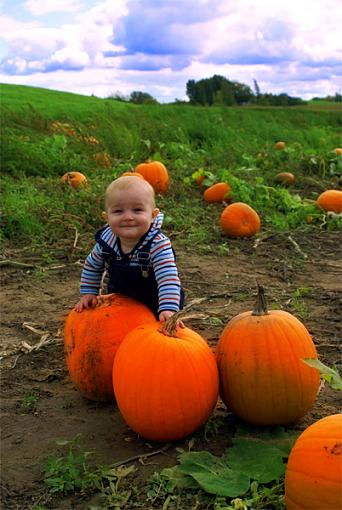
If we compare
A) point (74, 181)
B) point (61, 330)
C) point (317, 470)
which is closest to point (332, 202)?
point (74, 181)

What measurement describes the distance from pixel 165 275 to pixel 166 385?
2.44 feet

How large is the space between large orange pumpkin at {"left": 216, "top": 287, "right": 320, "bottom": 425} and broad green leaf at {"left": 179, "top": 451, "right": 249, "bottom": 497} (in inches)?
14.6

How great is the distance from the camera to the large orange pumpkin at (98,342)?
327 cm

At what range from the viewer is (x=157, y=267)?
11.2 ft

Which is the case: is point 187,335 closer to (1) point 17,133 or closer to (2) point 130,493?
(2) point 130,493

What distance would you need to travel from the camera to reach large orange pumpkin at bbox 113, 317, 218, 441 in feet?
9.12

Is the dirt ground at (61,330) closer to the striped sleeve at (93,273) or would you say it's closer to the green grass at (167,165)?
the striped sleeve at (93,273)

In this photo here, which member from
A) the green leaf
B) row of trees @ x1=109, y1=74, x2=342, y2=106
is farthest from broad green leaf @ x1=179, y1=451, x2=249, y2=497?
row of trees @ x1=109, y1=74, x2=342, y2=106

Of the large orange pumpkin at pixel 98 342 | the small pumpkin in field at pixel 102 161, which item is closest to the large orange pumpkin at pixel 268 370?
the large orange pumpkin at pixel 98 342

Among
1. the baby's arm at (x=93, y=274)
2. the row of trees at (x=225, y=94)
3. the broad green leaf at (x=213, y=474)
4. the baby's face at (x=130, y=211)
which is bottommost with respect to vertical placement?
the broad green leaf at (x=213, y=474)

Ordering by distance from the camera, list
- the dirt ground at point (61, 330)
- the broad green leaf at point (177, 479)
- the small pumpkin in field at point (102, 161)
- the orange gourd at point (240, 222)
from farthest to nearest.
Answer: the small pumpkin in field at point (102, 161), the orange gourd at point (240, 222), the dirt ground at point (61, 330), the broad green leaf at point (177, 479)

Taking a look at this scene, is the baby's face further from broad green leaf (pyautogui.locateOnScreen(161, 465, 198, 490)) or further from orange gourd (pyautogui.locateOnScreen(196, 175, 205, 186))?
orange gourd (pyautogui.locateOnScreen(196, 175, 205, 186))

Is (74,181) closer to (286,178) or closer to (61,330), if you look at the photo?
(286,178)

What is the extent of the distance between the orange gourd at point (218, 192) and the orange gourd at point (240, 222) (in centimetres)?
144
